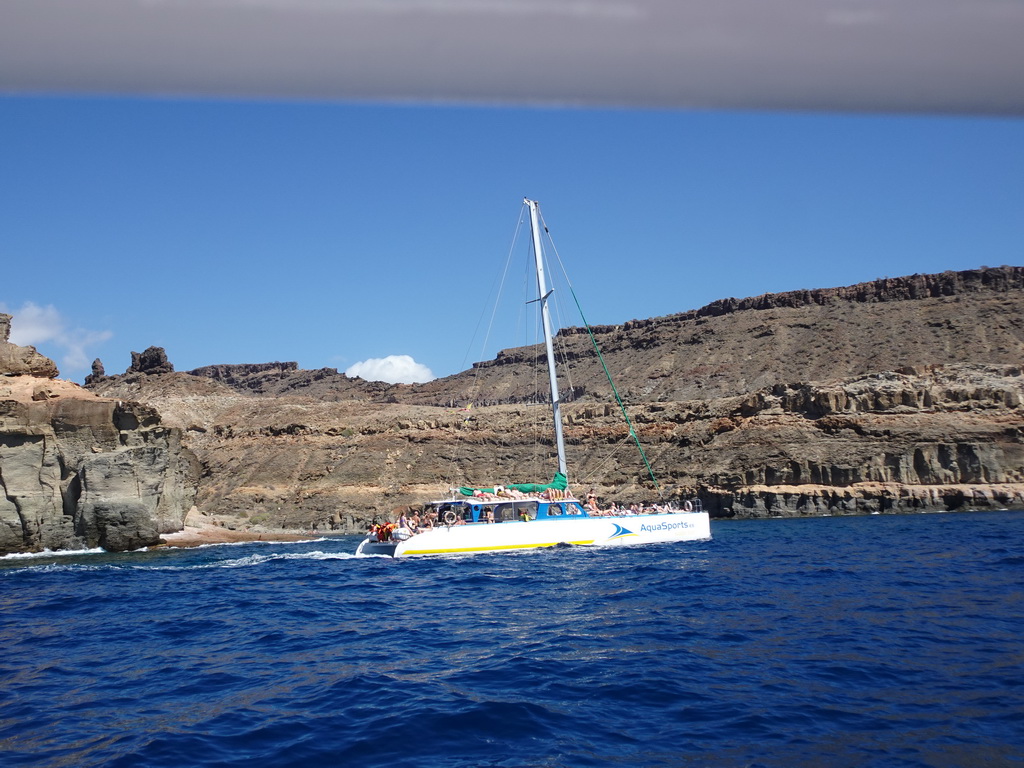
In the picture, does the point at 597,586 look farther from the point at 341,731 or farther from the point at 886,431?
the point at 886,431

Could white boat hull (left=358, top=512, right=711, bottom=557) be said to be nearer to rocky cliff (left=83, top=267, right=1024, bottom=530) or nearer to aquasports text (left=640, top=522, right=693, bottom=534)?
aquasports text (left=640, top=522, right=693, bottom=534)

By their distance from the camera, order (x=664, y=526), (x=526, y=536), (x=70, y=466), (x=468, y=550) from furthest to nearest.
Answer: (x=70, y=466), (x=664, y=526), (x=526, y=536), (x=468, y=550)

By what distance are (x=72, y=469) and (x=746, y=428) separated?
4692 centimetres

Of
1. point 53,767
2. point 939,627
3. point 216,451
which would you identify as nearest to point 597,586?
point 939,627

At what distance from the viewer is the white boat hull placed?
2961 cm

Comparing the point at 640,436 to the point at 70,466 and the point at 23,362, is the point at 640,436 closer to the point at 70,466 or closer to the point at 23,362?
the point at 70,466

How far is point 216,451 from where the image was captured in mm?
79312

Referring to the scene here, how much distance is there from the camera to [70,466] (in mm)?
36000

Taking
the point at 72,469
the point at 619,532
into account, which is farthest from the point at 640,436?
the point at 72,469

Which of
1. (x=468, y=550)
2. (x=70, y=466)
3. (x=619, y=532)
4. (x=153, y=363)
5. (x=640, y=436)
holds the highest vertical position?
(x=153, y=363)

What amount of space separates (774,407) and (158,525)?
4614 centimetres

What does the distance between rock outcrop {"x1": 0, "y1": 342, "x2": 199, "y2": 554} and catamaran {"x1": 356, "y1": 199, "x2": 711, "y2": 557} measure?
12.0m

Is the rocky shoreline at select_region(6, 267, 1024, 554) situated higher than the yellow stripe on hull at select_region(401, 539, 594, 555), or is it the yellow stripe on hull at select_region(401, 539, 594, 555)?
the rocky shoreline at select_region(6, 267, 1024, 554)

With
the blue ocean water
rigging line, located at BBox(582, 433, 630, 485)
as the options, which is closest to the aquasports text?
the blue ocean water
